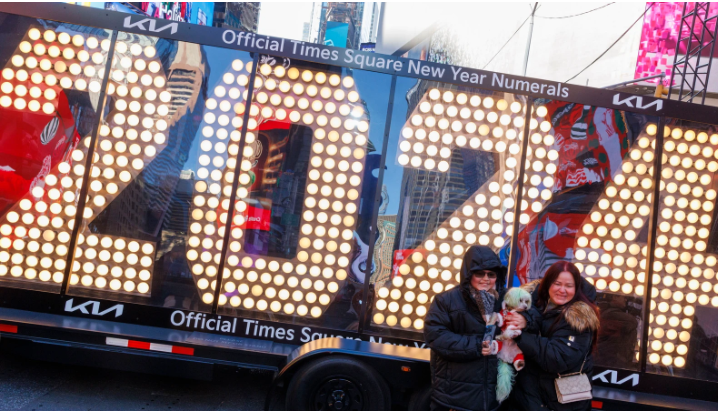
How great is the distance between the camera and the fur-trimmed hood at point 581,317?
2.86m

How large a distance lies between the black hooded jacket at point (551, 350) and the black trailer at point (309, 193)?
128 centimetres

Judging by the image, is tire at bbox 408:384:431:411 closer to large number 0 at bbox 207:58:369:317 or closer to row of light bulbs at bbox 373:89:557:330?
row of light bulbs at bbox 373:89:557:330

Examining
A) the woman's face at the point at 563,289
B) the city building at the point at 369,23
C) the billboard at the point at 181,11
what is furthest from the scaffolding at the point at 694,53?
the city building at the point at 369,23

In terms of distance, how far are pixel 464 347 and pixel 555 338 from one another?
543 millimetres

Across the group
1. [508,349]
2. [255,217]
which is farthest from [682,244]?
[255,217]

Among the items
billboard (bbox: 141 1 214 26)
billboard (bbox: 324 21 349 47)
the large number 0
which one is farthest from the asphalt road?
billboard (bbox: 324 21 349 47)

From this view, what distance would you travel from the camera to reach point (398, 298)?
430 centimetres

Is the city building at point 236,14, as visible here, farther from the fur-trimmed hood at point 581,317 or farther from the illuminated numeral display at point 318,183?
the fur-trimmed hood at point 581,317

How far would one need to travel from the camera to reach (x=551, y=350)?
112 inches

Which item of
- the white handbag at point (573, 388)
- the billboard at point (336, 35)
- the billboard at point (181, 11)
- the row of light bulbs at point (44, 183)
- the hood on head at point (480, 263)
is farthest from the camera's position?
the billboard at point (336, 35)

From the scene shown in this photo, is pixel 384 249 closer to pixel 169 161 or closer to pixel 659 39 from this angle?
pixel 169 161

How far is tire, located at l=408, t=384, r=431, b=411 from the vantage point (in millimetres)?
3799

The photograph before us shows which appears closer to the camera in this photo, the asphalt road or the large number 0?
the asphalt road

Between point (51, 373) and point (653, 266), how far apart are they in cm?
568
